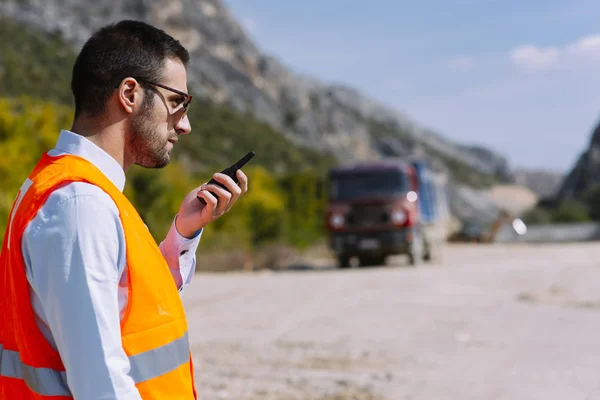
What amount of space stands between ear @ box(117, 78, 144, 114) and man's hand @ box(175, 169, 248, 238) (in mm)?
306

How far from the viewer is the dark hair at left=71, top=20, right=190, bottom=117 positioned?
1939 millimetres

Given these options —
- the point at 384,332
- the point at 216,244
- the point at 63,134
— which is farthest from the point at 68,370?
the point at 216,244

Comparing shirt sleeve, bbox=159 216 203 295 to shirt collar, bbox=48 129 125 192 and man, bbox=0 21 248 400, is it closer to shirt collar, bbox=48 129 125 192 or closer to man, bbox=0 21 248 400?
man, bbox=0 21 248 400

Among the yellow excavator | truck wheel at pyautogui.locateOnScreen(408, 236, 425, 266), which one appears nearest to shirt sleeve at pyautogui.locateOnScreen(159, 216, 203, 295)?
truck wheel at pyautogui.locateOnScreen(408, 236, 425, 266)

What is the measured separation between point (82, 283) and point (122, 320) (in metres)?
0.18

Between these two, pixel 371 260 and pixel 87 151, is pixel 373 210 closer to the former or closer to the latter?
pixel 371 260

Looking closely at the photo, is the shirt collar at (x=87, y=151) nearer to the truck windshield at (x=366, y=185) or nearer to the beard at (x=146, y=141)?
the beard at (x=146, y=141)

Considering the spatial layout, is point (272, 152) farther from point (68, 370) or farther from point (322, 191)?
point (68, 370)

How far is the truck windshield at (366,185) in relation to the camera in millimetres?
18375

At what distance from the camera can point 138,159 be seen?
2.09 meters

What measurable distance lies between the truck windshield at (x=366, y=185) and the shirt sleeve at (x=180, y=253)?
1603 centimetres

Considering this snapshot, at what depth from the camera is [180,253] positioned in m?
2.44

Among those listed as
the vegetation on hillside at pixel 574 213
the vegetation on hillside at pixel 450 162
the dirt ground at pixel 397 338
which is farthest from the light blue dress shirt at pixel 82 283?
the vegetation on hillside at pixel 450 162

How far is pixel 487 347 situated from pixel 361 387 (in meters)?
2.33
